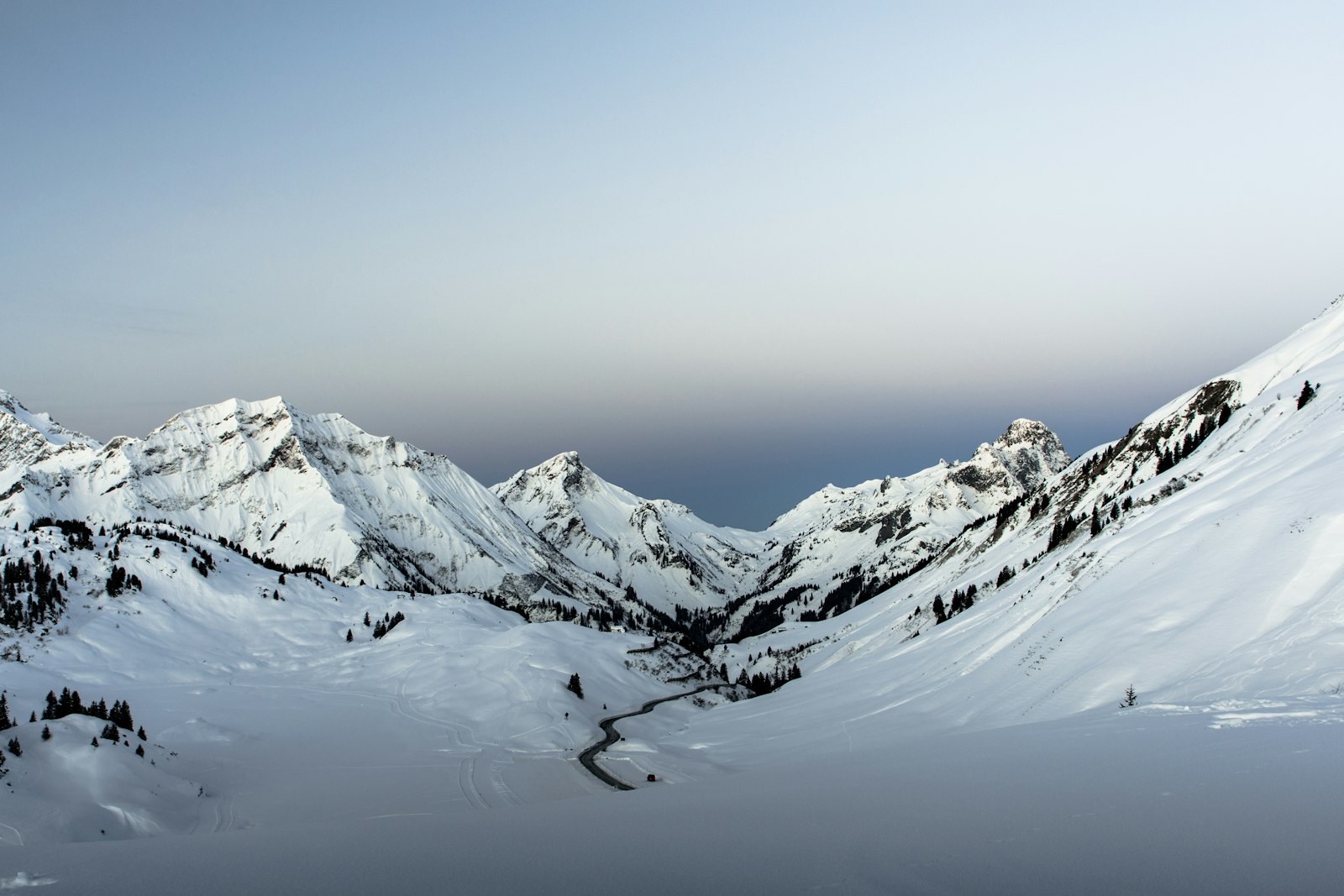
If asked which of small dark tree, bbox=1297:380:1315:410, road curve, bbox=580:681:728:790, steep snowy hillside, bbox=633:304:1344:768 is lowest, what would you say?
road curve, bbox=580:681:728:790

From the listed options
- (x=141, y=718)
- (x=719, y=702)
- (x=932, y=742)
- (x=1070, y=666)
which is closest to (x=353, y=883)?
(x=932, y=742)

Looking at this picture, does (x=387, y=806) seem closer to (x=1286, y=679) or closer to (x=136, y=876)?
(x=136, y=876)

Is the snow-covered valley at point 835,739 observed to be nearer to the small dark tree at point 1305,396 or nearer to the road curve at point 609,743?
the small dark tree at point 1305,396

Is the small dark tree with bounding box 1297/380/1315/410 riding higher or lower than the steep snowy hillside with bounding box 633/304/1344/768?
higher

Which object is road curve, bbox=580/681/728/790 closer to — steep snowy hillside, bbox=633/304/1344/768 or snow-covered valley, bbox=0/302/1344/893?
snow-covered valley, bbox=0/302/1344/893

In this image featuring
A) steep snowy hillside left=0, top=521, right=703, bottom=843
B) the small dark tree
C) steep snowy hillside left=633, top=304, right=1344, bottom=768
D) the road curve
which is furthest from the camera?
the small dark tree

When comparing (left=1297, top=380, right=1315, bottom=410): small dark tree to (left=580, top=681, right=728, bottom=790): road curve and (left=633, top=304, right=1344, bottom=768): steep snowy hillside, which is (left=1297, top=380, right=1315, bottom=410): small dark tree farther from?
(left=580, top=681, right=728, bottom=790): road curve

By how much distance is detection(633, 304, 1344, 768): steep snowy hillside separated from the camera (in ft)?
74.4

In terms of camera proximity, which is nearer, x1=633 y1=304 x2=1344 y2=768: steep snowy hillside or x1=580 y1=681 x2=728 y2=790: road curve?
x1=633 y1=304 x2=1344 y2=768: steep snowy hillside

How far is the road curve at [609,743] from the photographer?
54.4 m

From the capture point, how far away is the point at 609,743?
70875mm

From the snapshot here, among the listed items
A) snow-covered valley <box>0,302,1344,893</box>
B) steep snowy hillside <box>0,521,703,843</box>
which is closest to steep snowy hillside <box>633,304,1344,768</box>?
snow-covered valley <box>0,302,1344,893</box>

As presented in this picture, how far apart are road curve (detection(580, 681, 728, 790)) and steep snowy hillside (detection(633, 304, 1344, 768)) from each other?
4.77 metres

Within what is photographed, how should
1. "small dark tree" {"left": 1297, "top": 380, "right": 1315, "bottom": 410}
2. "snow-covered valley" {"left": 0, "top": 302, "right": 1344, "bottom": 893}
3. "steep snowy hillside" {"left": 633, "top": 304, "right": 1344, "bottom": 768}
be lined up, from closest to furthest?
"snow-covered valley" {"left": 0, "top": 302, "right": 1344, "bottom": 893} → "steep snowy hillside" {"left": 633, "top": 304, "right": 1344, "bottom": 768} → "small dark tree" {"left": 1297, "top": 380, "right": 1315, "bottom": 410}
